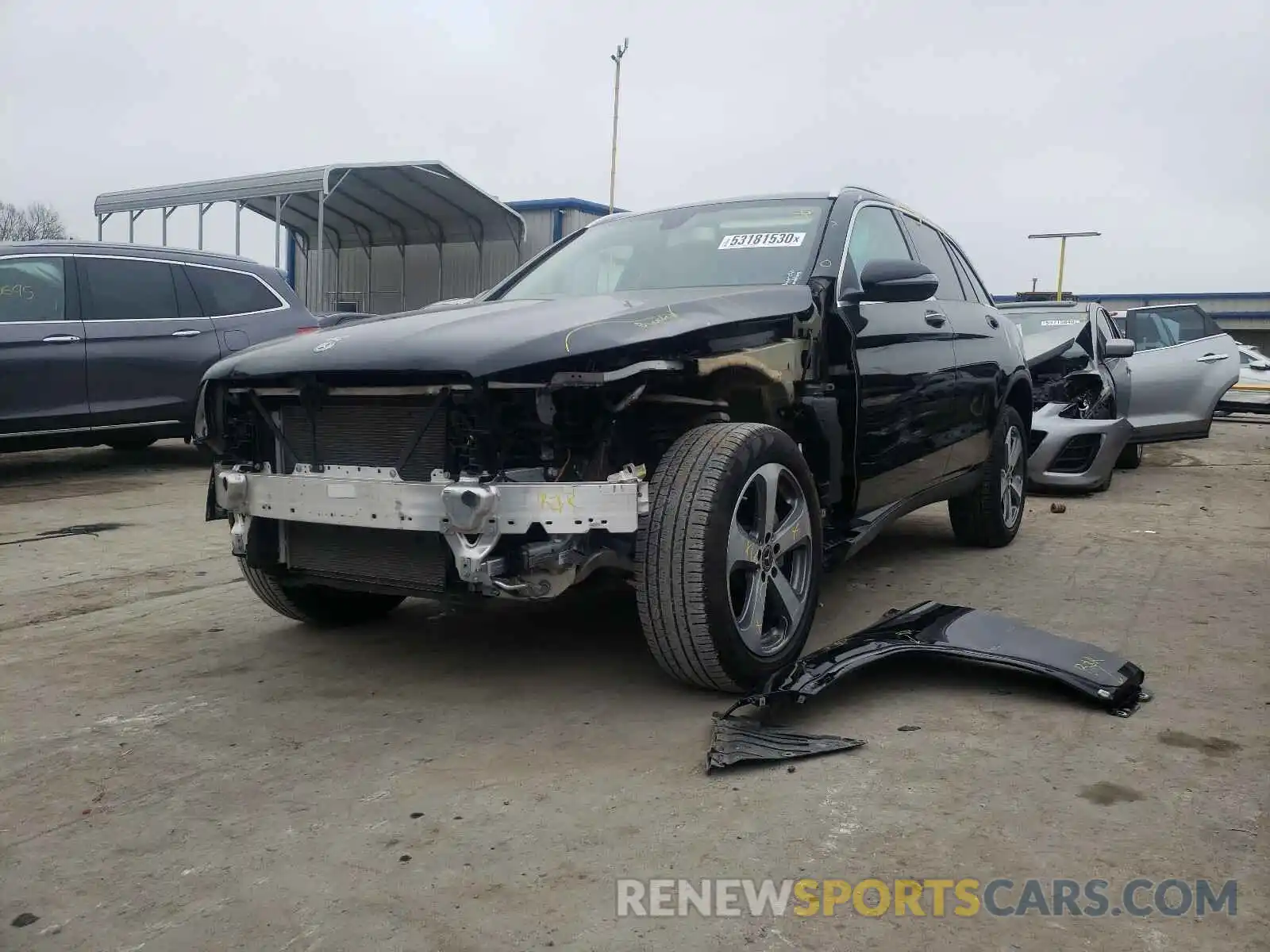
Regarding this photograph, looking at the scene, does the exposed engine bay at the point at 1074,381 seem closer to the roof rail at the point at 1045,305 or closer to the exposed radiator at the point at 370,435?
the roof rail at the point at 1045,305

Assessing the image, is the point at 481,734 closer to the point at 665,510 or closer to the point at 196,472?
the point at 665,510

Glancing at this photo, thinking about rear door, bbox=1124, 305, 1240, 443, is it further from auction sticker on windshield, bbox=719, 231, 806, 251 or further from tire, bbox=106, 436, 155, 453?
tire, bbox=106, 436, 155, 453

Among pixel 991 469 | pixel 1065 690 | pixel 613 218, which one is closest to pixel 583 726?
pixel 1065 690

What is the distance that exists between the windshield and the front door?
0.24 metres

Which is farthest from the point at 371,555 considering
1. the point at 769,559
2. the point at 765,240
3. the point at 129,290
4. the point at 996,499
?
the point at 129,290

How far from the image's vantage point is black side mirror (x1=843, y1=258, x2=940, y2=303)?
4.01 m

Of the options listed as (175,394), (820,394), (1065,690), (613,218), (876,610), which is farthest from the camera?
(175,394)

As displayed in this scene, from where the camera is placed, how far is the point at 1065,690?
11.0 ft

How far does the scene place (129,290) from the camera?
317 inches

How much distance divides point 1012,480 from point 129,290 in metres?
6.22

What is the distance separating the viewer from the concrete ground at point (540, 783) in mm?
2127

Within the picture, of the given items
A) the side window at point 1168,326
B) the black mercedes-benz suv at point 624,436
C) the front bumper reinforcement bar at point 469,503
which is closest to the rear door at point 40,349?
the black mercedes-benz suv at point 624,436

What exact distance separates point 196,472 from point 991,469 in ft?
19.9

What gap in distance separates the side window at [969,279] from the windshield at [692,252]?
1617mm
